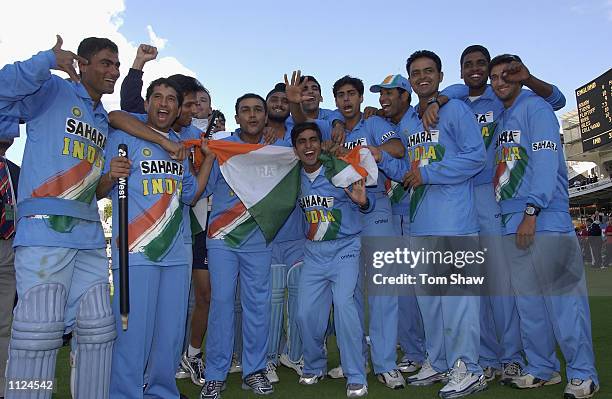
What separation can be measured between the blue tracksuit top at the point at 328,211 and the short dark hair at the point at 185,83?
1.34m

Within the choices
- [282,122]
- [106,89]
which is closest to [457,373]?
[282,122]

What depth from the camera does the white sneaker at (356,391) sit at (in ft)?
14.0

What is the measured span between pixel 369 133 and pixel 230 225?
1714mm

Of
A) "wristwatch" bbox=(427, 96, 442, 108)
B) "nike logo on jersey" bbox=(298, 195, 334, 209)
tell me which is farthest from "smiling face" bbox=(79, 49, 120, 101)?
"wristwatch" bbox=(427, 96, 442, 108)

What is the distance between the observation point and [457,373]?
4238 millimetres

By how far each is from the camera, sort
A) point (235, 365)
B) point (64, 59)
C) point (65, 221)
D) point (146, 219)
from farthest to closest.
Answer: point (235, 365) → point (146, 219) → point (65, 221) → point (64, 59)

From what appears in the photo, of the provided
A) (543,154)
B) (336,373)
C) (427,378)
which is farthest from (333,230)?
(543,154)

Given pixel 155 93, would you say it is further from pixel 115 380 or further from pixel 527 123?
pixel 527 123

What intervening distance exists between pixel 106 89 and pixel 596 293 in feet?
37.8

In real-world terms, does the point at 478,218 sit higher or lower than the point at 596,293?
higher

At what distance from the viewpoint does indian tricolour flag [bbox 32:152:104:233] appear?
326 centimetres

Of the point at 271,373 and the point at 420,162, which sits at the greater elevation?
the point at 420,162

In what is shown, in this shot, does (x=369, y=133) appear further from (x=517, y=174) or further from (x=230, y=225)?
(x=230, y=225)
